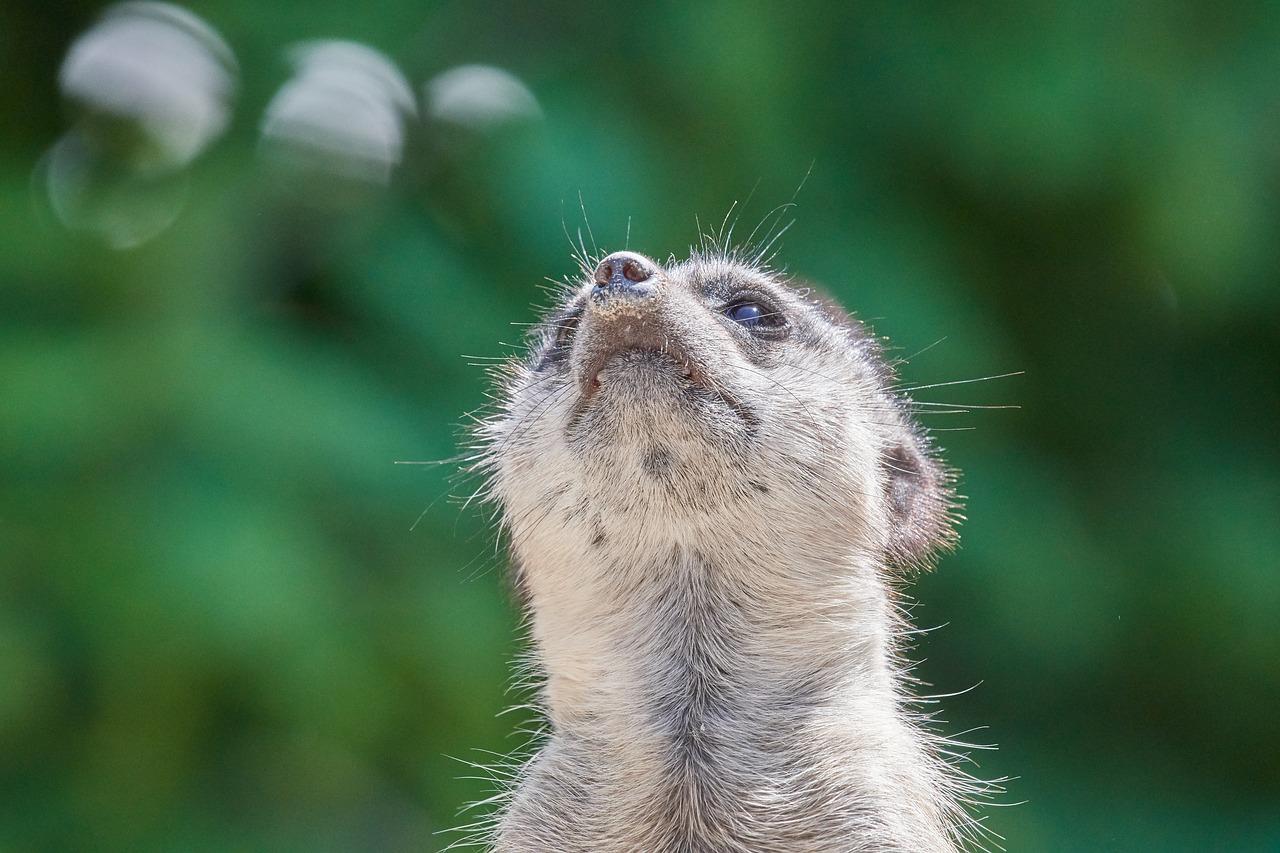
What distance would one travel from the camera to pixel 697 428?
117 inches

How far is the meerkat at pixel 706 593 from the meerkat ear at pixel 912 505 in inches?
4.9

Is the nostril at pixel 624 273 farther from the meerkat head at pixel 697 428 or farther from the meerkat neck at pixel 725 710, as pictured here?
the meerkat neck at pixel 725 710

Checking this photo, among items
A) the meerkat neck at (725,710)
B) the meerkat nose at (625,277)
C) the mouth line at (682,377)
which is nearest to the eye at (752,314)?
the mouth line at (682,377)

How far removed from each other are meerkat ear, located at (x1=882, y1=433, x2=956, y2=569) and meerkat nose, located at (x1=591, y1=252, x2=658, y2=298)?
106cm

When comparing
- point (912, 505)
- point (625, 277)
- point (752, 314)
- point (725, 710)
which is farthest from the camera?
point (912, 505)

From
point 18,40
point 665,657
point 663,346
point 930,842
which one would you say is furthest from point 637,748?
point 18,40

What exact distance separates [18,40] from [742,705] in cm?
523

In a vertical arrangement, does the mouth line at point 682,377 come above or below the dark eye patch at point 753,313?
below

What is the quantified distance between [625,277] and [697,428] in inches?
15.4

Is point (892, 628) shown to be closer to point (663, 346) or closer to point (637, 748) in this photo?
point (637, 748)

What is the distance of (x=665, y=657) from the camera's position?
3207mm

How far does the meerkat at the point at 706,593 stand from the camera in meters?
2.96

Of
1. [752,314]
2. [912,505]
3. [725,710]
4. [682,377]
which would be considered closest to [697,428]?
[682,377]

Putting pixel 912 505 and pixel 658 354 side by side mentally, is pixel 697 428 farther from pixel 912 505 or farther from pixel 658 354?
pixel 912 505
